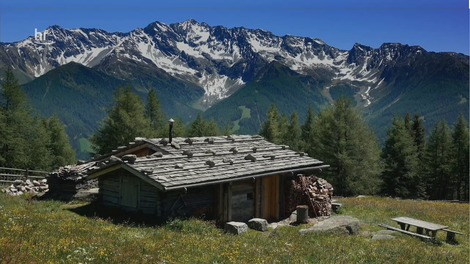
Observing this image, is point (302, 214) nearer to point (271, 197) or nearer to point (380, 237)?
point (271, 197)

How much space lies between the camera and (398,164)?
49281 millimetres

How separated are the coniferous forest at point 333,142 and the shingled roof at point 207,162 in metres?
19.8

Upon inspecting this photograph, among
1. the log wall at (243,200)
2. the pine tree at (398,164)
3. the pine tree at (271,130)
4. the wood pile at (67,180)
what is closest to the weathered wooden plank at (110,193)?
the wood pile at (67,180)

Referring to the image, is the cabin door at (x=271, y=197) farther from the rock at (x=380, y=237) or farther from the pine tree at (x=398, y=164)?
the pine tree at (x=398, y=164)

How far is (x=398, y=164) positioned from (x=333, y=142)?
1200cm

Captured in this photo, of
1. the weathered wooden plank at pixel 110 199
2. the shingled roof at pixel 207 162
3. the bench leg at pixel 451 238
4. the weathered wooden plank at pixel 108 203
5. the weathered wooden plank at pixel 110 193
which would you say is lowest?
the bench leg at pixel 451 238

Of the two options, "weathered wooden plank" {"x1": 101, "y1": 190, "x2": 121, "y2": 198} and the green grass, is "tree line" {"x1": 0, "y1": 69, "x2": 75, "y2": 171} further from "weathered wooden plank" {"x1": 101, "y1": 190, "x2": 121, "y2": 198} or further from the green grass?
the green grass

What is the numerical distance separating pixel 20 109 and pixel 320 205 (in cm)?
3757

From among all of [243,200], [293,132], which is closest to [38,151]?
[243,200]

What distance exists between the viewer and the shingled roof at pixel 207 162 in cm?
1661

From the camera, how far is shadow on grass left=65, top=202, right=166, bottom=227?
626 inches

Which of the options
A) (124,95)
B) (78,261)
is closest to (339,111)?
(124,95)

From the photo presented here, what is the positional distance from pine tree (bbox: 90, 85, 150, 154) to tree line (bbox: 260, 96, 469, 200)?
21149mm

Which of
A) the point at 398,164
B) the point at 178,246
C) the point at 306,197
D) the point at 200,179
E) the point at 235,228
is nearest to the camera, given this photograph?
the point at 178,246
